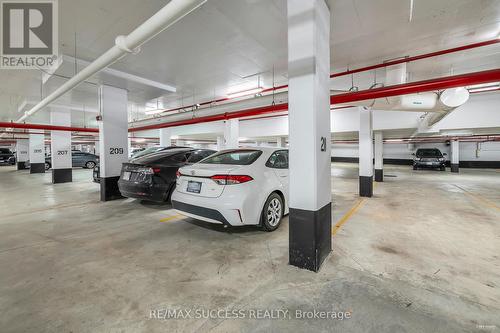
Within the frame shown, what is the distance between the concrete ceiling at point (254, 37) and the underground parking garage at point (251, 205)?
3 cm

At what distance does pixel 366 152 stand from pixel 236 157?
14.5 feet

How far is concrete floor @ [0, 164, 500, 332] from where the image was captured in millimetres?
1556

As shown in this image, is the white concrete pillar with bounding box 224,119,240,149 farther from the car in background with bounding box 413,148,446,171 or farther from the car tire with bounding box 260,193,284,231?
the car in background with bounding box 413,148,446,171

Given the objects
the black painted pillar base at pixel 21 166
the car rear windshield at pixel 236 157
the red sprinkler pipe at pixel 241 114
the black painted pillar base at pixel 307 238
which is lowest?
the black painted pillar base at pixel 307 238

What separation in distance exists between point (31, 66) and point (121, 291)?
201 inches

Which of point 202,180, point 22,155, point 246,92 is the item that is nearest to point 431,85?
point 202,180

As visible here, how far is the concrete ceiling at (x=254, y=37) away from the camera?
281 centimetres

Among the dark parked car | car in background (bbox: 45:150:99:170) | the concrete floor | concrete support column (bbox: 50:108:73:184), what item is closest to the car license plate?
the concrete floor

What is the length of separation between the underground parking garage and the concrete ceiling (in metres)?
0.03

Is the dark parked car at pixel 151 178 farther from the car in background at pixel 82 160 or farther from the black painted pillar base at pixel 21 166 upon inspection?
the black painted pillar base at pixel 21 166

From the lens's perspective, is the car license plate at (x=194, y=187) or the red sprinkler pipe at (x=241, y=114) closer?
the car license plate at (x=194, y=187)

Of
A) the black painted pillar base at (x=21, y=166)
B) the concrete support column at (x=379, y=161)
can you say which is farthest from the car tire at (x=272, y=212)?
the black painted pillar base at (x=21, y=166)

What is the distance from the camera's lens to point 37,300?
1.78 meters

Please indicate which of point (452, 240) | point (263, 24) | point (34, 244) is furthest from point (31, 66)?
point (452, 240)
